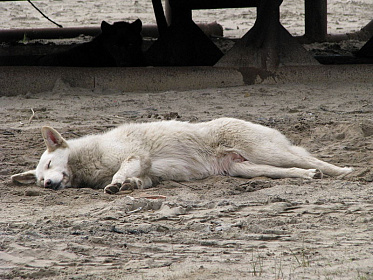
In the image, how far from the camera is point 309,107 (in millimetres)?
8609

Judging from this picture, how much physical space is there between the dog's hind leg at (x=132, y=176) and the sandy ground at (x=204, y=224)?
0.13 metres

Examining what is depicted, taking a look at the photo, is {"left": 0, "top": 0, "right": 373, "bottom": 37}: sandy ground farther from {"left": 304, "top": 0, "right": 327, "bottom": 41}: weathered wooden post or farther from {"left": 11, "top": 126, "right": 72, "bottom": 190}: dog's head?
{"left": 11, "top": 126, "right": 72, "bottom": 190}: dog's head

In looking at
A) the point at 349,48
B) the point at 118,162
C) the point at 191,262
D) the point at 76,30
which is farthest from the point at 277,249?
the point at 76,30

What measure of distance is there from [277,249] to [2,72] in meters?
7.59

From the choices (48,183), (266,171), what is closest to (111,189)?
(48,183)

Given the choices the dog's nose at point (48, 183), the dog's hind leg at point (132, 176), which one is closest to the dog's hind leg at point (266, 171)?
the dog's hind leg at point (132, 176)

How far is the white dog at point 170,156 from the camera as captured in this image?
571 centimetres

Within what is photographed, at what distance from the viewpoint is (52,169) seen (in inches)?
222

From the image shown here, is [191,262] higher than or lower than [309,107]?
higher

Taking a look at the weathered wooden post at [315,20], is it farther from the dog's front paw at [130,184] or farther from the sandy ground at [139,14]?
the dog's front paw at [130,184]

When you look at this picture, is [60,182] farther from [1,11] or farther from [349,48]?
[1,11]

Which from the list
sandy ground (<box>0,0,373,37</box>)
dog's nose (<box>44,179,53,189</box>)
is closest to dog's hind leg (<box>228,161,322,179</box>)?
dog's nose (<box>44,179,53,189</box>)

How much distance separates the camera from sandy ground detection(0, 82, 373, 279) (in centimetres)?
342

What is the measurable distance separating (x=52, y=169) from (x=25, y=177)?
11.1 inches
